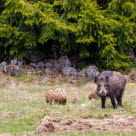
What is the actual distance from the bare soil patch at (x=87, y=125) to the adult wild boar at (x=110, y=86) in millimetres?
1957

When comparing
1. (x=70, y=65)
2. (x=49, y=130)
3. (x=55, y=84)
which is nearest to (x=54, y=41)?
(x=70, y=65)

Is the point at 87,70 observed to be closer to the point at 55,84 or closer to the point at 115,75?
the point at 55,84

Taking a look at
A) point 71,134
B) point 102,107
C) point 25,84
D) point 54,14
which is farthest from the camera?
point 54,14

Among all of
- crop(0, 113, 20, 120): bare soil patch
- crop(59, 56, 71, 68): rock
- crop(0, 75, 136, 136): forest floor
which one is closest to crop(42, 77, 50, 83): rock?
crop(59, 56, 71, 68): rock

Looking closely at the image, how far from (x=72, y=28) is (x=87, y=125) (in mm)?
13342

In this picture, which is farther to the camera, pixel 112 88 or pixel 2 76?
pixel 2 76

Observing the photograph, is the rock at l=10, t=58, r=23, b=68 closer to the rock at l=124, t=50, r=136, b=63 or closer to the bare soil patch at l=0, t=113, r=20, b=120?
the rock at l=124, t=50, r=136, b=63

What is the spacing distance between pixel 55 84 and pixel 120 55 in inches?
196

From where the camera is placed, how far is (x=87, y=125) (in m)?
9.05

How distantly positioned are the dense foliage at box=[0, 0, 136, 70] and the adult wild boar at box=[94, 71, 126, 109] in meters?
9.50

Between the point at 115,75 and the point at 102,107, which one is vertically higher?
the point at 115,75

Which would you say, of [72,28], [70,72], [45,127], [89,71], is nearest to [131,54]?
[89,71]

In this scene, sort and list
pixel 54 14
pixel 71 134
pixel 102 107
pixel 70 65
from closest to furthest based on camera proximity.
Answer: pixel 71 134 → pixel 102 107 → pixel 54 14 → pixel 70 65

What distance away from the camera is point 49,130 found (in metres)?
8.64
